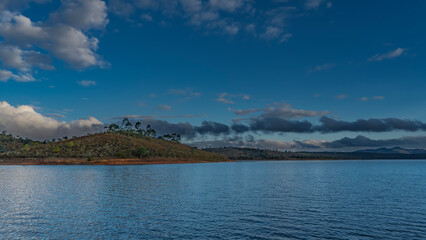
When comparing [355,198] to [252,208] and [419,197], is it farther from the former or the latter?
[252,208]

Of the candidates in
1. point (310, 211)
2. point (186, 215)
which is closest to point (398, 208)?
point (310, 211)

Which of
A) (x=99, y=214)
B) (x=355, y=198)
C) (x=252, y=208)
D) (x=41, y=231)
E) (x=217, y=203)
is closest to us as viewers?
(x=41, y=231)

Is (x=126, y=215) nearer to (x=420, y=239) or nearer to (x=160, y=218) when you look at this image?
(x=160, y=218)

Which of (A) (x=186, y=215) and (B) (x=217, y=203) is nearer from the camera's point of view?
(A) (x=186, y=215)

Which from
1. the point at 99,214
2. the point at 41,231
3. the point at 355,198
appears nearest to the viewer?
the point at 41,231

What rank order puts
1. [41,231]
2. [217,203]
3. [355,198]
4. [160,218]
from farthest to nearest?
[355,198], [217,203], [160,218], [41,231]

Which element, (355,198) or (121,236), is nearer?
(121,236)

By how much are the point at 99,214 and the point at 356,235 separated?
127ft

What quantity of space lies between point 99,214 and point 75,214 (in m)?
3.87

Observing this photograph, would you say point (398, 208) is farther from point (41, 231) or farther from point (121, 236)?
point (41, 231)

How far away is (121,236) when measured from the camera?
33.8m

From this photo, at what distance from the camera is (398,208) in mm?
50344

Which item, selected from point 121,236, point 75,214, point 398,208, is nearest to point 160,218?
point 121,236

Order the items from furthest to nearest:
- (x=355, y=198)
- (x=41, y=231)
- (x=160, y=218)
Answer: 1. (x=355, y=198)
2. (x=160, y=218)
3. (x=41, y=231)
